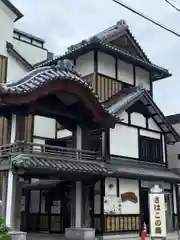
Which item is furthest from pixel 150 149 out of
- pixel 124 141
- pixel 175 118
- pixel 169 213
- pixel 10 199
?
pixel 10 199

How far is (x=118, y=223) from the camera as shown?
68.2 feet

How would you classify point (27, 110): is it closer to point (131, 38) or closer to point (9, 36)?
point (9, 36)

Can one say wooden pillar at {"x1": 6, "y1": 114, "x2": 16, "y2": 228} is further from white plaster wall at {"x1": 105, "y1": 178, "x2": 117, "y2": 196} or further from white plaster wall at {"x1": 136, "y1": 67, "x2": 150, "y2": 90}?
white plaster wall at {"x1": 136, "y1": 67, "x2": 150, "y2": 90}

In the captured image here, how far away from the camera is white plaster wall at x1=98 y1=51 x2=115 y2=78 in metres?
24.7

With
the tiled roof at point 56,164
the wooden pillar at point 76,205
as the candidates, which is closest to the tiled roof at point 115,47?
the tiled roof at point 56,164

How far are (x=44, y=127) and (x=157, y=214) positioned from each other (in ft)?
43.6

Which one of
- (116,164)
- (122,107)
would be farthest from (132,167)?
(122,107)

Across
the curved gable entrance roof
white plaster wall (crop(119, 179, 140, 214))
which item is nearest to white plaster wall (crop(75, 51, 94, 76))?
the curved gable entrance roof

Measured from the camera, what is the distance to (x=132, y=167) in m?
22.3

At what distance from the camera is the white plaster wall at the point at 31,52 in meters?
32.2

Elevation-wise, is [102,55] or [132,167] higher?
[102,55]

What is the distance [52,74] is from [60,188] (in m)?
8.16

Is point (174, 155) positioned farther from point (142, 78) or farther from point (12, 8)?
point (12, 8)

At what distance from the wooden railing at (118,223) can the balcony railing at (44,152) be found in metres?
3.93
